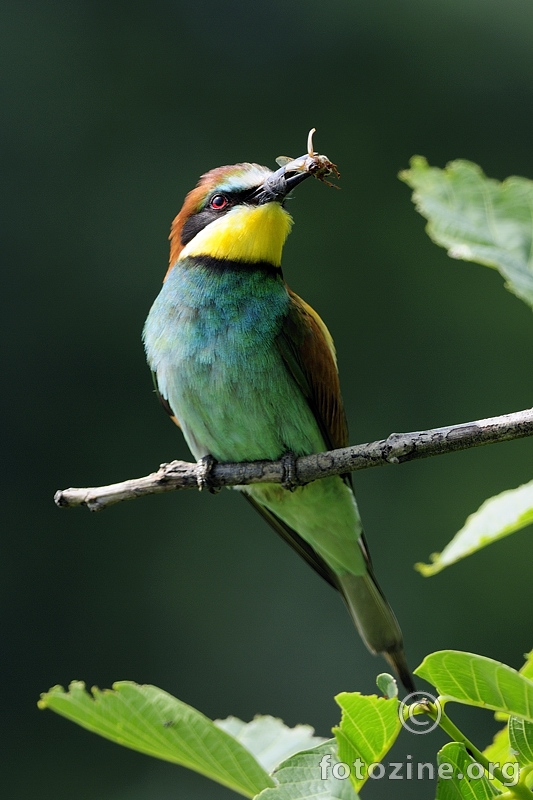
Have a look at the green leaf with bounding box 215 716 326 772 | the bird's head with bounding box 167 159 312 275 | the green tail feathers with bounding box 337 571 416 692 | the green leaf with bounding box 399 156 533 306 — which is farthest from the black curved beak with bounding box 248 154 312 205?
the green leaf with bounding box 215 716 326 772

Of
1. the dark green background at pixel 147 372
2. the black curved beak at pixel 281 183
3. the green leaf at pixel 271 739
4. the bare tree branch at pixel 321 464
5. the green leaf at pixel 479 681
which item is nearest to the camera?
the green leaf at pixel 479 681

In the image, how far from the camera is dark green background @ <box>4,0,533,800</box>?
3777mm

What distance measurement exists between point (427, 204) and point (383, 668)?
273cm

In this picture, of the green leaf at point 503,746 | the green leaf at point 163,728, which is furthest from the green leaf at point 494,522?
the green leaf at point 163,728

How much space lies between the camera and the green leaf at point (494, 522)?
0.78 meters

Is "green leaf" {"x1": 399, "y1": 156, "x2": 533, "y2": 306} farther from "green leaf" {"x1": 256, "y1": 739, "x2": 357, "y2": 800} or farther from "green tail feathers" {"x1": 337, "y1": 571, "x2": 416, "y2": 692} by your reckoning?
"green tail feathers" {"x1": 337, "y1": 571, "x2": 416, "y2": 692}

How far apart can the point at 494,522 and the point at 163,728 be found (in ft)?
1.07

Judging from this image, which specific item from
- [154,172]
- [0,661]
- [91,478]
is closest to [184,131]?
[154,172]

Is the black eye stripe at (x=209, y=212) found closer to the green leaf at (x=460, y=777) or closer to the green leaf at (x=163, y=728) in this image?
the green leaf at (x=163, y=728)

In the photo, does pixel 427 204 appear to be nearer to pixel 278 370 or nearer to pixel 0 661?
pixel 278 370

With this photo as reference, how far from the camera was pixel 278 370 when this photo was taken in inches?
66.6

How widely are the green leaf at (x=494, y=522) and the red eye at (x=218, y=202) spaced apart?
1.06 m

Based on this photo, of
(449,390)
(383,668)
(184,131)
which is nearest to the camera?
(383,668)

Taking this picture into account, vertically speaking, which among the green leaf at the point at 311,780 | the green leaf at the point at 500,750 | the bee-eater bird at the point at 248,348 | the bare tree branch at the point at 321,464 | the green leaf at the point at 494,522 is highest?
the bee-eater bird at the point at 248,348
